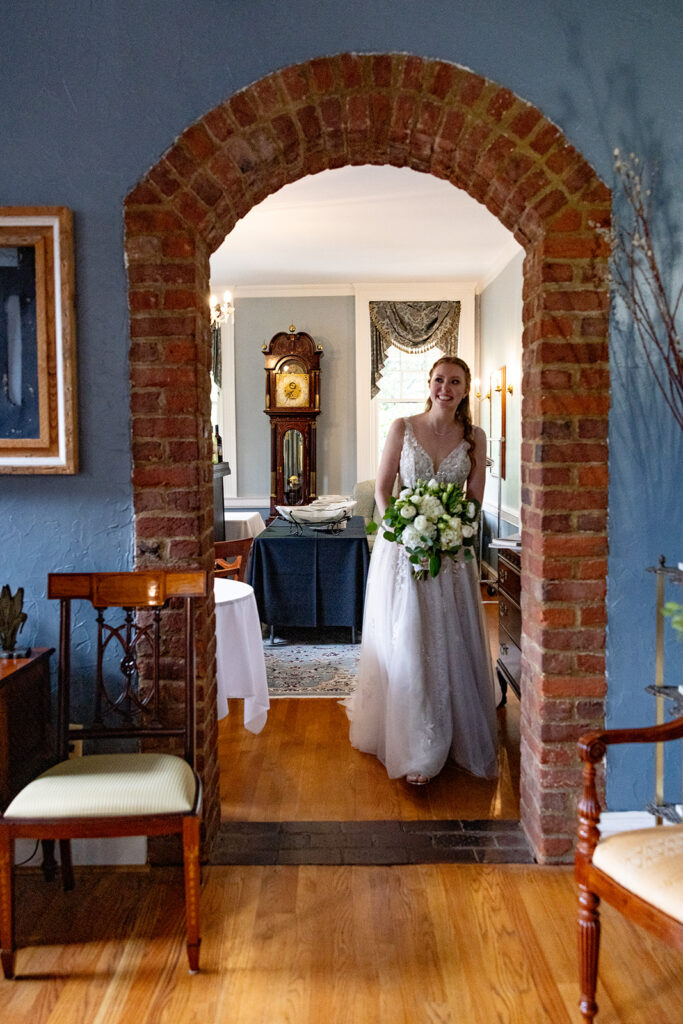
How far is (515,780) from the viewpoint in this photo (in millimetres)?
3492

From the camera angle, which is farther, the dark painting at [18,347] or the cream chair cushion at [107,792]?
the dark painting at [18,347]

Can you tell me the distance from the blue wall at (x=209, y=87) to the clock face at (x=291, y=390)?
642 centimetres

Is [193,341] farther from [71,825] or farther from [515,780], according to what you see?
[515,780]

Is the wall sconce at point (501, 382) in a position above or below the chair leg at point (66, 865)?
above

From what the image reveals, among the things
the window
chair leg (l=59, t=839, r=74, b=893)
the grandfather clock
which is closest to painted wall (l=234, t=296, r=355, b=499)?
the grandfather clock

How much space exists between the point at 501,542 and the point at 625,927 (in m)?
1.91

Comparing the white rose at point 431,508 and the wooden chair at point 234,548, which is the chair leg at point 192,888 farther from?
the wooden chair at point 234,548

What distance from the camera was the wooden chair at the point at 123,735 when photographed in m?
2.15

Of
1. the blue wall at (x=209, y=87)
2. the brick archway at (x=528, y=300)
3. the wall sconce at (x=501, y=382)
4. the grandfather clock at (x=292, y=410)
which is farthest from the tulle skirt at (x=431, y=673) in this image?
the grandfather clock at (x=292, y=410)

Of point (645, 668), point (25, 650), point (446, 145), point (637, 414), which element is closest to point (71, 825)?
point (25, 650)

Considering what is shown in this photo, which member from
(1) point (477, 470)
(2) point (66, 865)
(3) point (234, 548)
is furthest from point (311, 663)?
(2) point (66, 865)

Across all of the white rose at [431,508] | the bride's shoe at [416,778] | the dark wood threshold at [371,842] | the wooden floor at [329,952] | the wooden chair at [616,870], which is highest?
the white rose at [431,508]

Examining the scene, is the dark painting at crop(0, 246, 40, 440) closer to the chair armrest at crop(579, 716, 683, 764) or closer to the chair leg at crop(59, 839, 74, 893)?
the chair leg at crop(59, 839, 74, 893)

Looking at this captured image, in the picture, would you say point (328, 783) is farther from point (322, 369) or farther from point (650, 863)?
point (322, 369)
